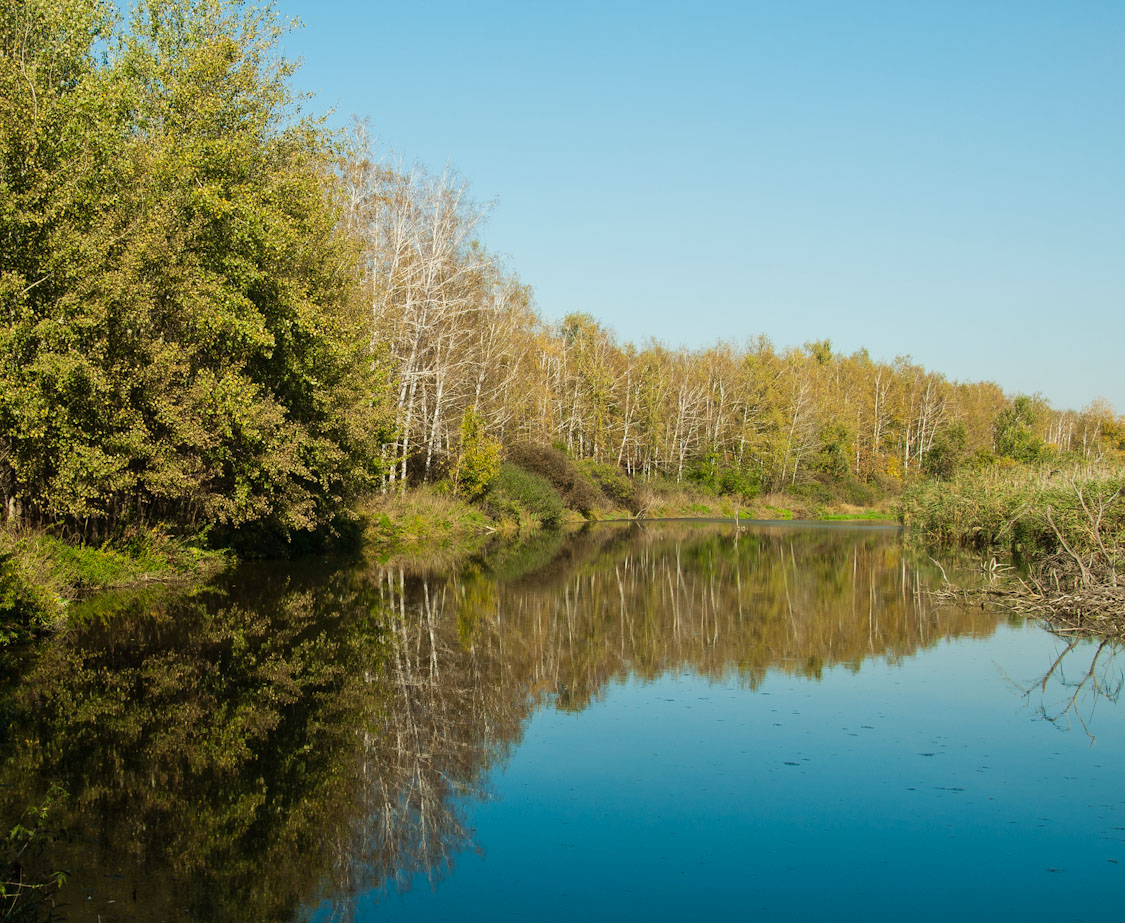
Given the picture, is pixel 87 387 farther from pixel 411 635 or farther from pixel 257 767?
pixel 257 767

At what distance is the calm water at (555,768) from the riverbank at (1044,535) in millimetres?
1058

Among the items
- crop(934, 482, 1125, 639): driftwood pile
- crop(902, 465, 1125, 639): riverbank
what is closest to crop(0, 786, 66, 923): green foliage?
crop(934, 482, 1125, 639): driftwood pile

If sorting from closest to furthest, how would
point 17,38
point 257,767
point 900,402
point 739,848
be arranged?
point 739,848
point 257,767
point 17,38
point 900,402

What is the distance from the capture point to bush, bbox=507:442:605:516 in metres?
52.2

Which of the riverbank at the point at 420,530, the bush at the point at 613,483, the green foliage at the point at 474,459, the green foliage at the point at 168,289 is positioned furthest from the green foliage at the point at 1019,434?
the green foliage at the point at 168,289

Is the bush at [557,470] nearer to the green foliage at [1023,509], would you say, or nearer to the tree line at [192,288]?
the tree line at [192,288]

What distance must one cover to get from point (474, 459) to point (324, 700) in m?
30.4

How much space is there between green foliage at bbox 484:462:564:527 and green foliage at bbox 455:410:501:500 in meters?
1.72

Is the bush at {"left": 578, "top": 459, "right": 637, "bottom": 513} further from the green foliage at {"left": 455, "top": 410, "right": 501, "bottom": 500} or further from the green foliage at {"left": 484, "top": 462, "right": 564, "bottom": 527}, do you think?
the green foliage at {"left": 455, "top": 410, "right": 501, "bottom": 500}

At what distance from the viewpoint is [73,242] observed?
1639 cm

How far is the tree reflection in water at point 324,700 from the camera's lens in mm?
6555

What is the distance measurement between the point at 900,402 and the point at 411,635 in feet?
283

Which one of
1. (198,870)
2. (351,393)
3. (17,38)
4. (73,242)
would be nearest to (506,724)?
(198,870)

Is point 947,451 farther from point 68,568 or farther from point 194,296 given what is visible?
point 68,568
